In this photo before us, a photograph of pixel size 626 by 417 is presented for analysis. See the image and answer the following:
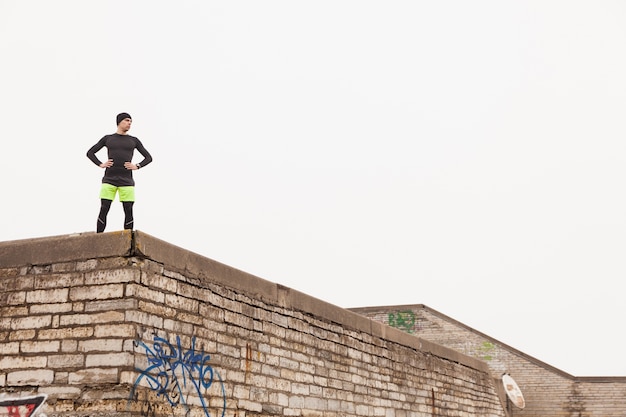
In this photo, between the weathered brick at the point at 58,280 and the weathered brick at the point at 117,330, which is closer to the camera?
the weathered brick at the point at 117,330

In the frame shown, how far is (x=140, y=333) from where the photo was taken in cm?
648

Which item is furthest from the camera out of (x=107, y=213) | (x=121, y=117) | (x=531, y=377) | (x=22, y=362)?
(x=531, y=377)

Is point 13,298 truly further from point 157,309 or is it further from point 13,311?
point 157,309

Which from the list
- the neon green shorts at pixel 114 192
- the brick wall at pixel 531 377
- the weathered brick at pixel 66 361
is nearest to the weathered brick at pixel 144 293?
the weathered brick at pixel 66 361

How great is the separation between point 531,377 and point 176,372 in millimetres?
19512

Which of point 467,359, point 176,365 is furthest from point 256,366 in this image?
point 467,359

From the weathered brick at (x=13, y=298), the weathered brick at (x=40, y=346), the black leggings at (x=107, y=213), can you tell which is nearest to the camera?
the weathered brick at (x=40, y=346)

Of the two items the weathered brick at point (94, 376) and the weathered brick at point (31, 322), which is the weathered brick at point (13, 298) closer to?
the weathered brick at point (31, 322)

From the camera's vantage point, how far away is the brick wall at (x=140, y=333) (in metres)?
6.42

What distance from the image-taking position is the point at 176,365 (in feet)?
22.9

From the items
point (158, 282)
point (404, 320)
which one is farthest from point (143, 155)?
point (404, 320)

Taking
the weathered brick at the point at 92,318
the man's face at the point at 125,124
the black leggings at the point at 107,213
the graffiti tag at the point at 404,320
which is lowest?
the weathered brick at the point at 92,318

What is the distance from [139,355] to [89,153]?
2485 millimetres

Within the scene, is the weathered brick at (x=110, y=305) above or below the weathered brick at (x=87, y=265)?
below
